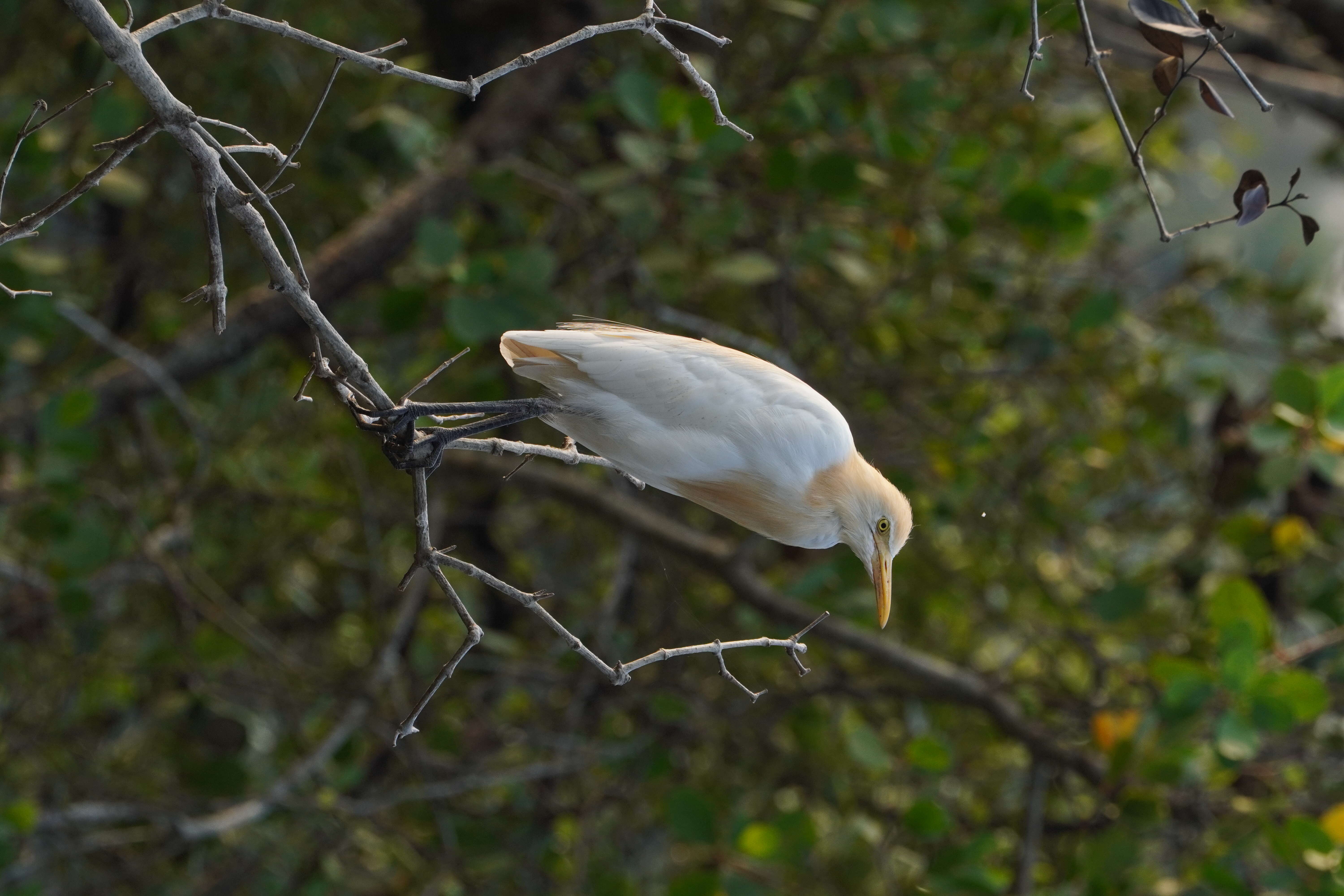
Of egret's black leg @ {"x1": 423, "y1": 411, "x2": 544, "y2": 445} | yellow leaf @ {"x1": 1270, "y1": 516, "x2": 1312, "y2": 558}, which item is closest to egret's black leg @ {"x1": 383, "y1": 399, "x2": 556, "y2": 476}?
egret's black leg @ {"x1": 423, "y1": 411, "x2": 544, "y2": 445}

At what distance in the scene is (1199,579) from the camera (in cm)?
226

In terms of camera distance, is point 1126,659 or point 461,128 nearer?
point 461,128

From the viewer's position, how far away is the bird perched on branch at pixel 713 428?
964 millimetres

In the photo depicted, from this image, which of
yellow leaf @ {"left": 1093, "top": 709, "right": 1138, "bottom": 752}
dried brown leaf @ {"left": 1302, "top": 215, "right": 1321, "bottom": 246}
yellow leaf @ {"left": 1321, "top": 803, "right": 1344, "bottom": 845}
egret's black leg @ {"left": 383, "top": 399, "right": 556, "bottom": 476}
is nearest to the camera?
dried brown leaf @ {"left": 1302, "top": 215, "right": 1321, "bottom": 246}

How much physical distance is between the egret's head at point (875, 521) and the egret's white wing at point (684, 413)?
1.7 inches

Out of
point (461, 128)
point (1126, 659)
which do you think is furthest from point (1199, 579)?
point (461, 128)

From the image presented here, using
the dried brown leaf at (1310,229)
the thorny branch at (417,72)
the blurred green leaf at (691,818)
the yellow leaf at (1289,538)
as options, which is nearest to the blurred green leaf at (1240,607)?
the yellow leaf at (1289,538)

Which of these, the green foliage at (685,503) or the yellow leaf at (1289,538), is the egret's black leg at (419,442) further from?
the yellow leaf at (1289,538)

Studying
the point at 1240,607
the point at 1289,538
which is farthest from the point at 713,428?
the point at 1289,538

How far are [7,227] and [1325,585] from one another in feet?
7.52

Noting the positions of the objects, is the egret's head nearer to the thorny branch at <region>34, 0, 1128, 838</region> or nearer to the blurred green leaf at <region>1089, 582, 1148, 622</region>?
the thorny branch at <region>34, 0, 1128, 838</region>

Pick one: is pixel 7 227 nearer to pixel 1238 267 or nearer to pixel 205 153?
pixel 205 153

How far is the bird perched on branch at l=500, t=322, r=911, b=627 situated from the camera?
964 mm

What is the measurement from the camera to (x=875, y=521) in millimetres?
1081
